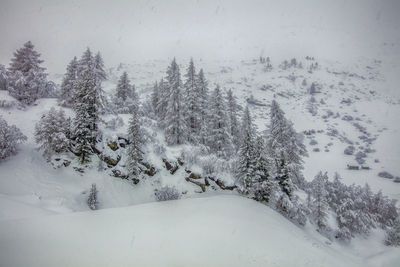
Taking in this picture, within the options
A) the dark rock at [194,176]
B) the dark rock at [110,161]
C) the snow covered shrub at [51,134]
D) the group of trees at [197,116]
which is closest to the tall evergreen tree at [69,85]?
the snow covered shrub at [51,134]

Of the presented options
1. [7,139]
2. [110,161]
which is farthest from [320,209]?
[7,139]

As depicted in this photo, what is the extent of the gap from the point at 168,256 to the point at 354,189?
35.1 metres

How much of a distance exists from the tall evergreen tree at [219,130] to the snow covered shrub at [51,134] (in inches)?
690

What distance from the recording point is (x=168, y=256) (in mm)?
7637

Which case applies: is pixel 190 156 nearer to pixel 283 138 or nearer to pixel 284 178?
pixel 284 178

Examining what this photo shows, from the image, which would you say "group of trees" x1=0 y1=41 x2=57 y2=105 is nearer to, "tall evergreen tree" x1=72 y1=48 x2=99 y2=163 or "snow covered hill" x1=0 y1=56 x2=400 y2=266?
"snow covered hill" x1=0 y1=56 x2=400 y2=266

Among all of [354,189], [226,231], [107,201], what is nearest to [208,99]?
[107,201]

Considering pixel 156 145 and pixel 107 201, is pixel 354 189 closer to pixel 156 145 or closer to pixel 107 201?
pixel 156 145

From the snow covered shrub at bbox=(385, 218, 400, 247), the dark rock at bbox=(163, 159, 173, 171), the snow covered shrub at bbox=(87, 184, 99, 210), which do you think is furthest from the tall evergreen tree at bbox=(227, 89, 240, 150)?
the snow covered shrub at bbox=(385, 218, 400, 247)

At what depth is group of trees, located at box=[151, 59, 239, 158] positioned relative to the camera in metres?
26.3

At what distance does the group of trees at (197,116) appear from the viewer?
2630 centimetres

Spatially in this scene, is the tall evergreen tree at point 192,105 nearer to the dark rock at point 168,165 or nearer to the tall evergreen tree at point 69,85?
the dark rock at point 168,165

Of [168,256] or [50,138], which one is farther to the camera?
[50,138]

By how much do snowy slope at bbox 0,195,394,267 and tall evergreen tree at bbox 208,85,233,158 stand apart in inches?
574
